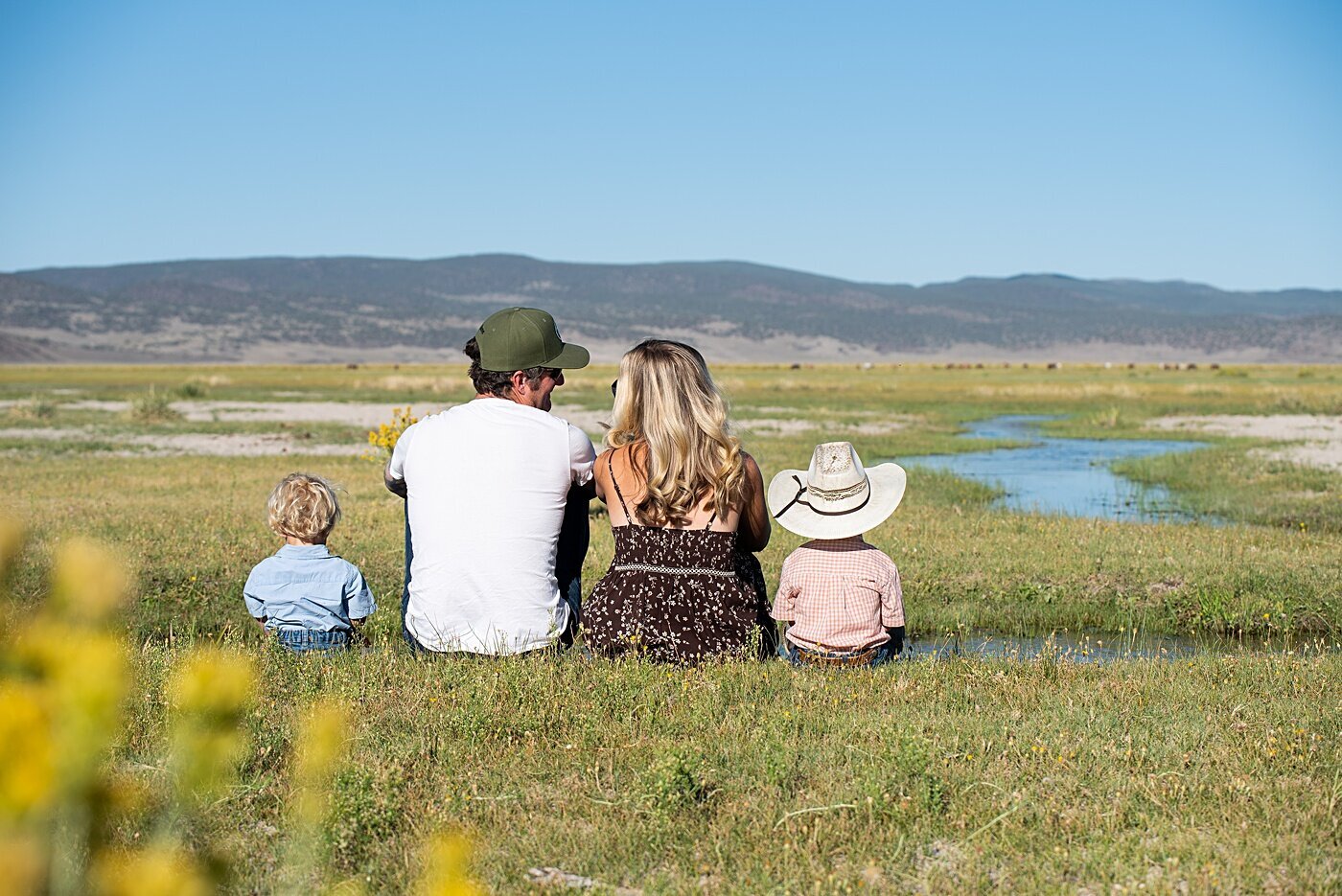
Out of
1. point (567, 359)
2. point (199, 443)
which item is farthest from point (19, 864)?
point (199, 443)

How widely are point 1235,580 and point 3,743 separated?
1054cm

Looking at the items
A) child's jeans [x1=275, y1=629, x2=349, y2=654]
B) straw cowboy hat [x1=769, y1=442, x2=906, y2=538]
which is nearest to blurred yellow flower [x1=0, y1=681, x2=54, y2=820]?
straw cowboy hat [x1=769, y1=442, x2=906, y2=538]

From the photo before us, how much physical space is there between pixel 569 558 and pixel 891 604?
1.63 metres

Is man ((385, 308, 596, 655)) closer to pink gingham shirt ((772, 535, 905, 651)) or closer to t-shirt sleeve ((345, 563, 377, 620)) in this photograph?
t-shirt sleeve ((345, 563, 377, 620))

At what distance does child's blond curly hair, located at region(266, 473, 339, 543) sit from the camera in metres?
6.78

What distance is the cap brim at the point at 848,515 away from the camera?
6473 mm

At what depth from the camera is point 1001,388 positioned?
183ft

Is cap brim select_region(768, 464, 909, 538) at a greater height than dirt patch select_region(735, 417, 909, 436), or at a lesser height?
Result: greater

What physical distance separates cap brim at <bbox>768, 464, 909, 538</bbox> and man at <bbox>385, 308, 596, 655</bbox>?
1.13m

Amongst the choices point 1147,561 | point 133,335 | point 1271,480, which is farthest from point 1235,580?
point 133,335

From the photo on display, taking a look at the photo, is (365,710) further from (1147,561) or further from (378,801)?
(1147,561)

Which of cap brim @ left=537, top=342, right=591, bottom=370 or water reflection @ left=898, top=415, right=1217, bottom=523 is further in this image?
water reflection @ left=898, top=415, right=1217, bottom=523

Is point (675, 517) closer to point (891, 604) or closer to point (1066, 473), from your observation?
point (891, 604)

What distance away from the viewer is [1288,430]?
29969 mm
